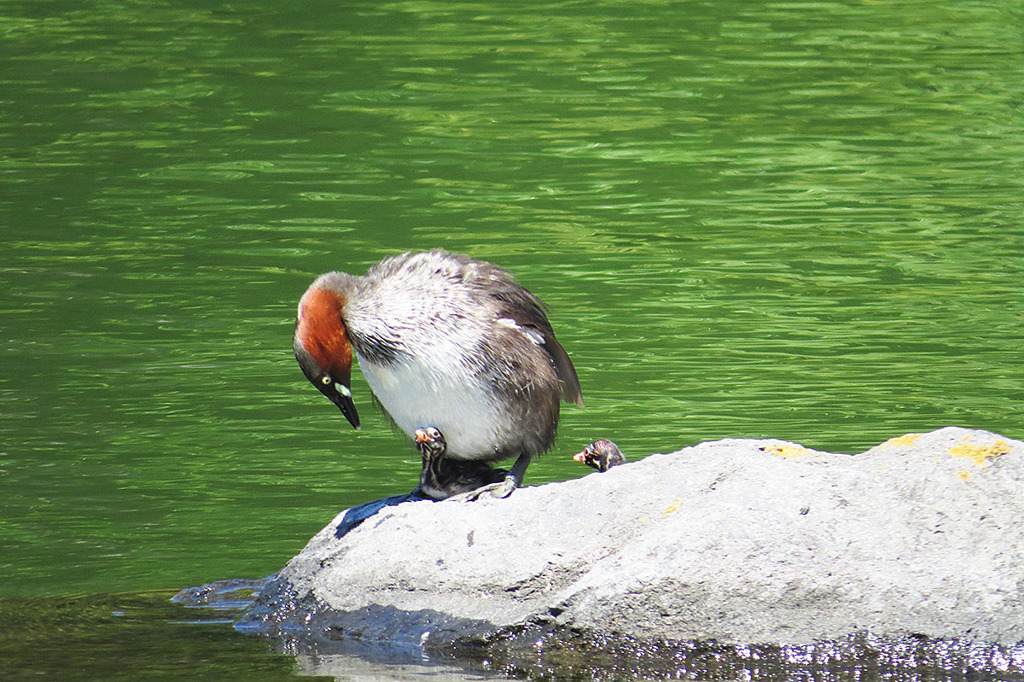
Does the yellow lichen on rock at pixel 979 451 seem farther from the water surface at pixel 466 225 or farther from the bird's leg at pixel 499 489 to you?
the water surface at pixel 466 225

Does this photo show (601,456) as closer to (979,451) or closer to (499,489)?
(499,489)

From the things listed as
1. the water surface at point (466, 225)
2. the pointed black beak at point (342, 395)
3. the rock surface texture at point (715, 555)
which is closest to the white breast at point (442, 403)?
the pointed black beak at point (342, 395)

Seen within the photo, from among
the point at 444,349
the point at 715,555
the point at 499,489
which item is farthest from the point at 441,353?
the point at 715,555

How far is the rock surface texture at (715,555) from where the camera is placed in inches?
242

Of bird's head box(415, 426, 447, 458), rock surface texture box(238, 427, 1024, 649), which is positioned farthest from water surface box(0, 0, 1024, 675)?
rock surface texture box(238, 427, 1024, 649)

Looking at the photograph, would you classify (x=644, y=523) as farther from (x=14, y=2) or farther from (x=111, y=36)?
(x=14, y=2)

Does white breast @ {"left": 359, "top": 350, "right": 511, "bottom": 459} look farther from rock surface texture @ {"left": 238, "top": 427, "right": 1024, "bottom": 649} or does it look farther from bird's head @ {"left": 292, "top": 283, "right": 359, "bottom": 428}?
rock surface texture @ {"left": 238, "top": 427, "right": 1024, "bottom": 649}

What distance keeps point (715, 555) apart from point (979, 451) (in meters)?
1.10

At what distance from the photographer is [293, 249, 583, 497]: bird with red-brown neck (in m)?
7.12

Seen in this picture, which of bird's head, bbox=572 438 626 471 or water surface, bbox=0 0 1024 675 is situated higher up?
bird's head, bbox=572 438 626 471

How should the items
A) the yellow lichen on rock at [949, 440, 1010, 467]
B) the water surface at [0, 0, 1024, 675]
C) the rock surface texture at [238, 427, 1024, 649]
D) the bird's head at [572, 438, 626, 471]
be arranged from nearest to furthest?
the rock surface texture at [238, 427, 1024, 649], the yellow lichen on rock at [949, 440, 1010, 467], the bird's head at [572, 438, 626, 471], the water surface at [0, 0, 1024, 675]

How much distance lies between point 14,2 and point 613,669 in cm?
1833

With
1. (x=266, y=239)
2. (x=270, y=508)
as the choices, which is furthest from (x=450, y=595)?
(x=266, y=239)

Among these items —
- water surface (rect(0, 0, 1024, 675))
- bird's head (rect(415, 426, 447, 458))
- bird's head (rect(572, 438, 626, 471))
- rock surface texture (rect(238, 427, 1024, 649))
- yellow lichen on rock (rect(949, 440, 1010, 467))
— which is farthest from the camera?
water surface (rect(0, 0, 1024, 675))
